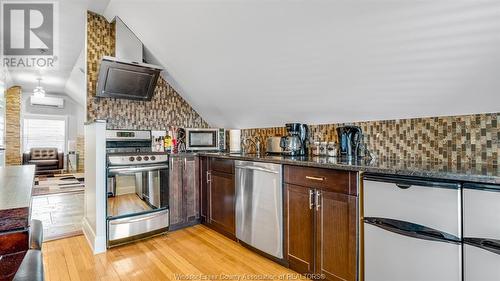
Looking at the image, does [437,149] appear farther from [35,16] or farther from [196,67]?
[35,16]

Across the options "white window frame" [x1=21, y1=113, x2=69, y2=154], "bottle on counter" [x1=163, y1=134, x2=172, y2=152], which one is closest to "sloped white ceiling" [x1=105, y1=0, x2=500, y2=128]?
"bottle on counter" [x1=163, y1=134, x2=172, y2=152]

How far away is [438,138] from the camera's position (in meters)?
1.92

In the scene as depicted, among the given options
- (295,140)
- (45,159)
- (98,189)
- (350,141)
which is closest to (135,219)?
(98,189)

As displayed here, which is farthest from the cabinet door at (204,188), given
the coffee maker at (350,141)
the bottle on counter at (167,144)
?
the coffee maker at (350,141)

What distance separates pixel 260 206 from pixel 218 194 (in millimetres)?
746

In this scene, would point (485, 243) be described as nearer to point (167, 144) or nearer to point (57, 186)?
point (167, 144)

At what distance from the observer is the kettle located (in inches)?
108

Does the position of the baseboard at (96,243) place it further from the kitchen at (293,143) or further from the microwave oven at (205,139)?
the microwave oven at (205,139)

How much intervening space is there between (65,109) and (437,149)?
9.84 metres

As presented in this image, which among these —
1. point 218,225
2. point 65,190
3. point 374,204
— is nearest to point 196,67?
point 218,225

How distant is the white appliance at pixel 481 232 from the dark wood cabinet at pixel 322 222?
1.87ft

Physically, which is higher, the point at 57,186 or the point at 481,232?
the point at 481,232

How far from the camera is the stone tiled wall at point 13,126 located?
7039 mm

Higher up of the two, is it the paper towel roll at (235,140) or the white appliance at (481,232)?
the paper towel roll at (235,140)
